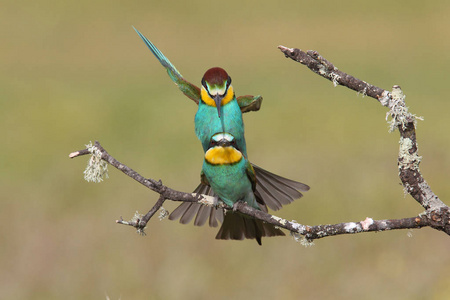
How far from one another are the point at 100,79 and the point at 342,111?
10.2 feet

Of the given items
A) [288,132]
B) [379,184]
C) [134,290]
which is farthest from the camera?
[288,132]

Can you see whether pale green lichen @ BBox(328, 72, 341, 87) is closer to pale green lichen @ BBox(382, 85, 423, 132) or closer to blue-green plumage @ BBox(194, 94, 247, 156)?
pale green lichen @ BBox(382, 85, 423, 132)

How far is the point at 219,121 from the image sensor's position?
3.11 m

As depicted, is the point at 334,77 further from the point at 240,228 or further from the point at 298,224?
the point at 240,228

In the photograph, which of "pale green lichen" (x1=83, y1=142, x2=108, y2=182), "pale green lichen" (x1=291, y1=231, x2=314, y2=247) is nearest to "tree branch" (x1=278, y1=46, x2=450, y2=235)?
"pale green lichen" (x1=291, y1=231, x2=314, y2=247)

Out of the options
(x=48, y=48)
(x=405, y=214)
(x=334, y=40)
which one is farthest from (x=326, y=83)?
(x=405, y=214)

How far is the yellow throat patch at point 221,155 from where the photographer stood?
3.16 metres

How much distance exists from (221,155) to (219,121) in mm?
141

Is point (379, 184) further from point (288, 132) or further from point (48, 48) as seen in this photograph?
Answer: point (48, 48)

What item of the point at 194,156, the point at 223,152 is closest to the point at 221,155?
the point at 223,152

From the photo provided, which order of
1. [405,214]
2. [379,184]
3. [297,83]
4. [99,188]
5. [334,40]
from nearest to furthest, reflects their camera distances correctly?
1. [405,214]
2. [379,184]
3. [99,188]
4. [297,83]
5. [334,40]

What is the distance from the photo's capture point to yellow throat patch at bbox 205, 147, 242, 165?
3158 mm

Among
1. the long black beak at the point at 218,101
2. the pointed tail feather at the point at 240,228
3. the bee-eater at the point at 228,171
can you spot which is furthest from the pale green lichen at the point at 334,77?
the pointed tail feather at the point at 240,228

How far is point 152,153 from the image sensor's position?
26.2ft
